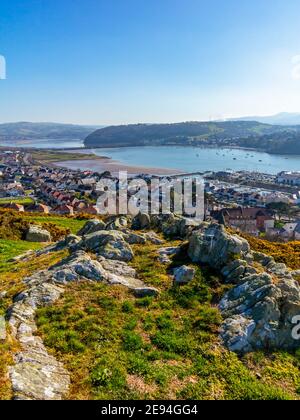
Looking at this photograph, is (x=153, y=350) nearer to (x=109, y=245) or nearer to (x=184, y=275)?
(x=184, y=275)

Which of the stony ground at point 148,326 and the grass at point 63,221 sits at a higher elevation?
the stony ground at point 148,326

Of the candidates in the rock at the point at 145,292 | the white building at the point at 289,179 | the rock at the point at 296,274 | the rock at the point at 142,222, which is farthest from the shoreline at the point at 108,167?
the rock at the point at 145,292

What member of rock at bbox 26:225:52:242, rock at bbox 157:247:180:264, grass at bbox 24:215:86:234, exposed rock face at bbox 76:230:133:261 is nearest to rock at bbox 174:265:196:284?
rock at bbox 157:247:180:264

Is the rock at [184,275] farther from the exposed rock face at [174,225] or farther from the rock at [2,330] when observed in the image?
the rock at [2,330]

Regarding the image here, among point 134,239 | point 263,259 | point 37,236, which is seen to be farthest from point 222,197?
point 263,259

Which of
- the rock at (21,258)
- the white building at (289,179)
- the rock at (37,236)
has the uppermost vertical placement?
the rock at (21,258)

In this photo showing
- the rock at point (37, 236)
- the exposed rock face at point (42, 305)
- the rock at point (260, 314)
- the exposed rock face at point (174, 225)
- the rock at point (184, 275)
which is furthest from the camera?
the rock at point (37, 236)

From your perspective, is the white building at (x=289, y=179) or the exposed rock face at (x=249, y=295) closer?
the exposed rock face at (x=249, y=295)

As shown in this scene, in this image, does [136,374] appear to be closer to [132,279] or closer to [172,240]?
[132,279]
